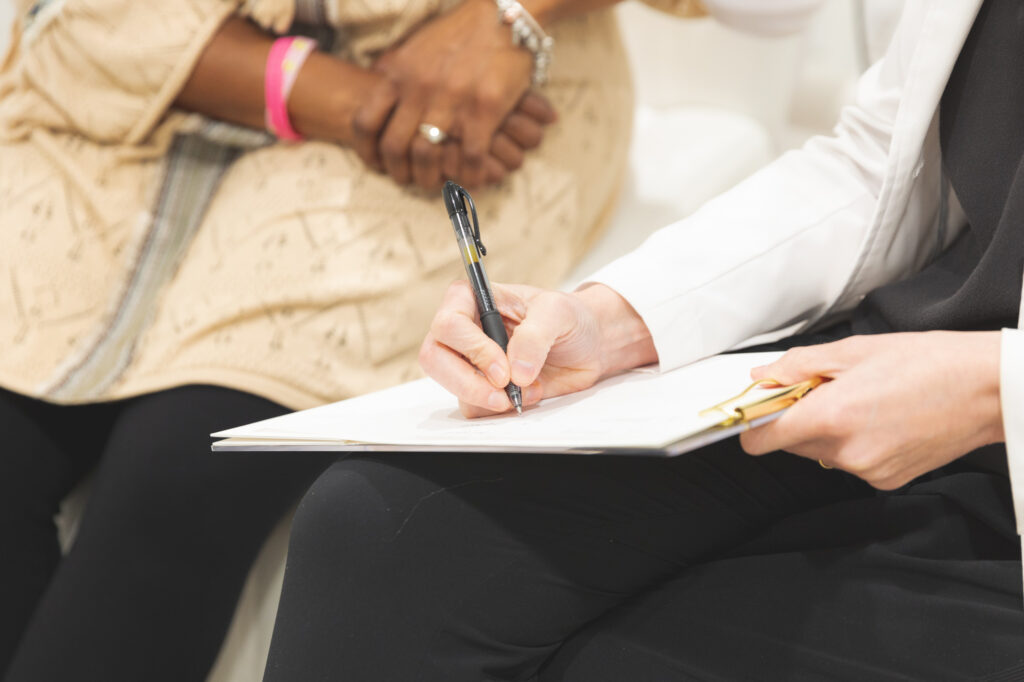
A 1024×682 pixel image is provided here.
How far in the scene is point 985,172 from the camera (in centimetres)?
66

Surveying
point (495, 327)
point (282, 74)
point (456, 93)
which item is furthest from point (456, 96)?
point (495, 327)

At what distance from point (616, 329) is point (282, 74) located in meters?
0.56

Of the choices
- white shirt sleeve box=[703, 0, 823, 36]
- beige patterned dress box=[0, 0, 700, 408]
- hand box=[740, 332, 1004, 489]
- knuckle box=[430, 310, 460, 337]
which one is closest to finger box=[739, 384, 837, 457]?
hand box=[740, 332, 1004, 489]

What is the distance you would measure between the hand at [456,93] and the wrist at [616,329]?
341mm

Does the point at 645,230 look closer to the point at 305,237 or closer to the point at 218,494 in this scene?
the point at 305,237

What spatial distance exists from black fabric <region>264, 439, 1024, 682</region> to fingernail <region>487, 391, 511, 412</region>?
4 cm

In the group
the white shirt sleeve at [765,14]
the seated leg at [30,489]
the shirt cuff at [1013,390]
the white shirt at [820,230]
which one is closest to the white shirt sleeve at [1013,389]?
the shirt cuff at [1013,390]

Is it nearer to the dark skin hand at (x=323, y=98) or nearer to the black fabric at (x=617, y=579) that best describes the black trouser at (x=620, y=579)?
the black fabric at (x=617, y=579)

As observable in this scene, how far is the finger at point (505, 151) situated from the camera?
103 cm

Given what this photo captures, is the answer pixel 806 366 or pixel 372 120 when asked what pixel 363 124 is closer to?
pixel 372 120

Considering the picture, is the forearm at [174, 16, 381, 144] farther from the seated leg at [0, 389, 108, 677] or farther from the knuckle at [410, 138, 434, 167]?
the seated leg at [0, 389, 108, 677]

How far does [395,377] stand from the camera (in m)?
0.99

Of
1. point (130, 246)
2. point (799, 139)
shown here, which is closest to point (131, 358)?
point (130, 246)

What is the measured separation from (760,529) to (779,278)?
0.68 feet
